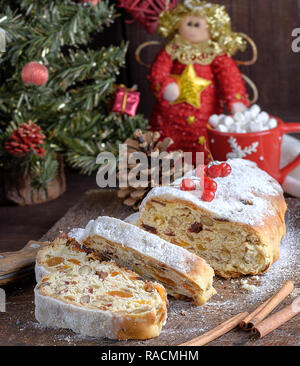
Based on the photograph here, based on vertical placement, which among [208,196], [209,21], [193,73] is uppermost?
[209,21]

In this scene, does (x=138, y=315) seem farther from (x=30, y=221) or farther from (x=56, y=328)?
(x=30, y=221)

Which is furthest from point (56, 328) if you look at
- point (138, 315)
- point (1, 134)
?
point (1, 134)

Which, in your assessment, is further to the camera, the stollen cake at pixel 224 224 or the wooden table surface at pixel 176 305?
the stollen cake at pixel 224 224

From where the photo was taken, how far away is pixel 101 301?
1493mm

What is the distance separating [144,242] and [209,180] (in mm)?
348

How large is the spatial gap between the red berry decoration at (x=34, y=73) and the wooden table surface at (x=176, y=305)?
1.92ft

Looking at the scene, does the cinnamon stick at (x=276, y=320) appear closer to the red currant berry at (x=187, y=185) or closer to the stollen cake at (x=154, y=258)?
the stollen cake at (x=154, y=258)

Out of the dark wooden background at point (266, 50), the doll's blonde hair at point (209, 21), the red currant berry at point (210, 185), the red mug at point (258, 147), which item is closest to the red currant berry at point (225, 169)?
the red currant berry at point (210, 185)

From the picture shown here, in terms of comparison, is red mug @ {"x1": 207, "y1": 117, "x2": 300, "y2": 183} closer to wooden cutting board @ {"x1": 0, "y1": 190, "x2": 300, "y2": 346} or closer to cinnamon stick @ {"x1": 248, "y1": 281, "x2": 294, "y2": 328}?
wooden cutting board @ {"x1": 0, "y1": 190, "x2": 300, "y2": 346}

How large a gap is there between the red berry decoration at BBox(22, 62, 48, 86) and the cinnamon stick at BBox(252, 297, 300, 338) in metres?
1.37

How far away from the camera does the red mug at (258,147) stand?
93.4 inches

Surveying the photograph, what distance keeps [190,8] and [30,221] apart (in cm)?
131

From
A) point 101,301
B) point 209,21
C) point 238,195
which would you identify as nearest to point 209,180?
point 238,195

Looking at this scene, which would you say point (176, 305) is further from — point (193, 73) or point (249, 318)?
point (193, 73)
